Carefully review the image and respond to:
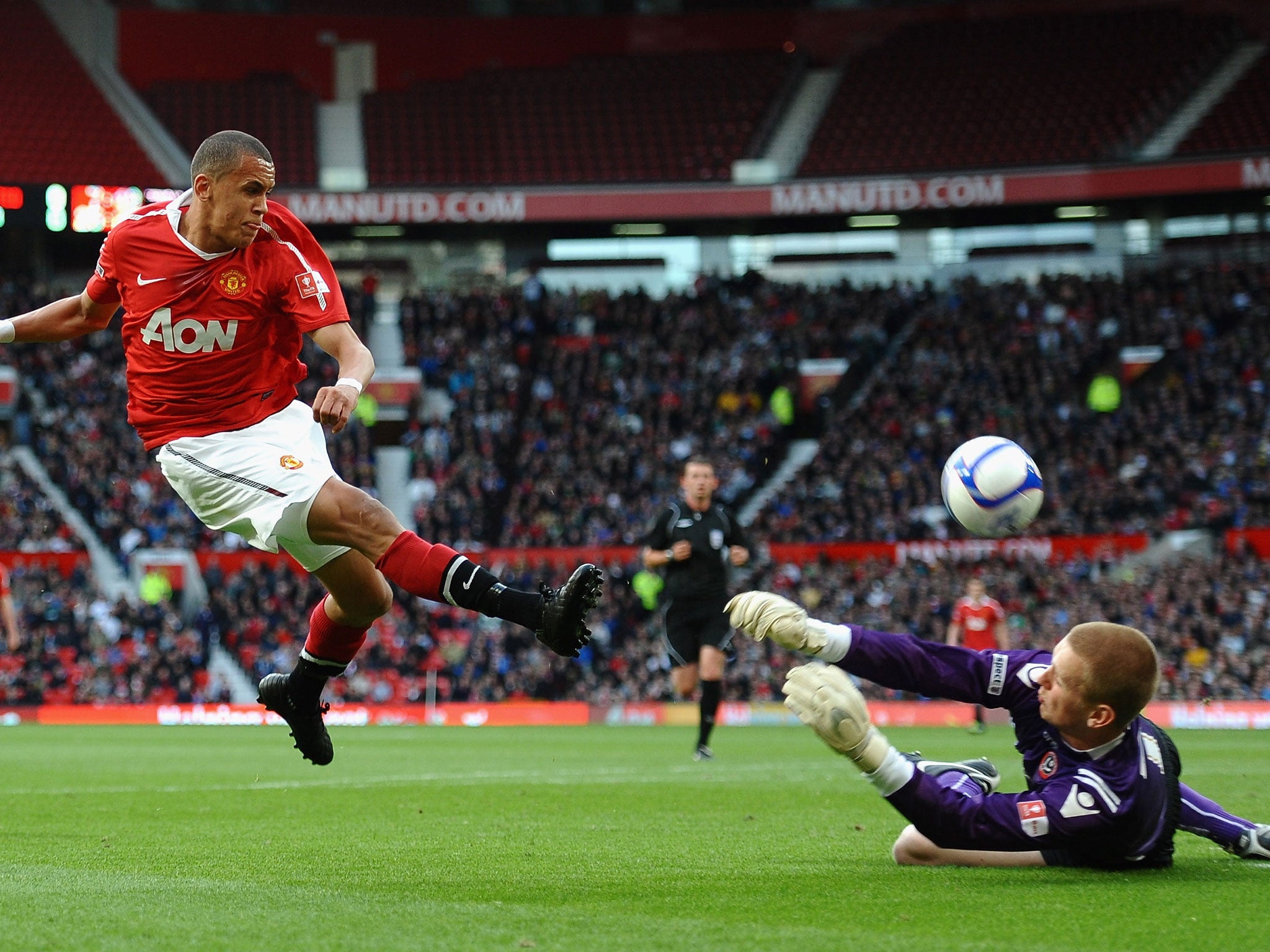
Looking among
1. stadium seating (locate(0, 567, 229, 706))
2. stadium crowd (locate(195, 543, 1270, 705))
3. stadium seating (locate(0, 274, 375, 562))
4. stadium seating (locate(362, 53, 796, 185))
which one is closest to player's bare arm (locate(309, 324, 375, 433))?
stadium crowd (locate(195, 543, 1270, 705))

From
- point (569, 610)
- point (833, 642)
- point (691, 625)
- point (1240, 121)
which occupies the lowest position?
point (691, 625)

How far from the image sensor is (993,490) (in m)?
6.05

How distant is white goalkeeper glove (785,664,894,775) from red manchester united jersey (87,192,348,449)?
95.5 inches

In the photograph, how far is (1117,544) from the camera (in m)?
24.7

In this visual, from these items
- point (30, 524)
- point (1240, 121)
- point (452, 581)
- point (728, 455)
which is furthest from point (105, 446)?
point (452, 581)

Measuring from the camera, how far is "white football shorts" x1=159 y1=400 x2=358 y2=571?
544cm


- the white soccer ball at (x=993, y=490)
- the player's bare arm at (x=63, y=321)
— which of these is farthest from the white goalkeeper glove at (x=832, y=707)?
the player's bare arm at (x=63, y=321)

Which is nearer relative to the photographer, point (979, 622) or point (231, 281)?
point (231, 281)

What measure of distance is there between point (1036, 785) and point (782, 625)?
1118mm

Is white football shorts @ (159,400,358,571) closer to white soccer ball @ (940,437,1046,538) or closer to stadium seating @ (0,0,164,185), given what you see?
white soccer ball @ (940,437,1046,538)

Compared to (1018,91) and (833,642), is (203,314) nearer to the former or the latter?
(833,642)

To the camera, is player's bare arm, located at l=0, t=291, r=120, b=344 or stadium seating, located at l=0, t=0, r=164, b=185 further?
stadium seating, located at l=0, t=0, r=164, b=185

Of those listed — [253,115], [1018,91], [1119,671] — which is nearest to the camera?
[1119,671]


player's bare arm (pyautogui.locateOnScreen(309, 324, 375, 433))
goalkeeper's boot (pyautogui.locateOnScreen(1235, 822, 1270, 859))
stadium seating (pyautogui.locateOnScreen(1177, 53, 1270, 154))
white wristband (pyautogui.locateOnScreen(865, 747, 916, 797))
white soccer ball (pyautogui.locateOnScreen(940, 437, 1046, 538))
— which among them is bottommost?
goalkeeper's boot (pyautogui.locateOnScreen(1235, 822, 1270, 859))
